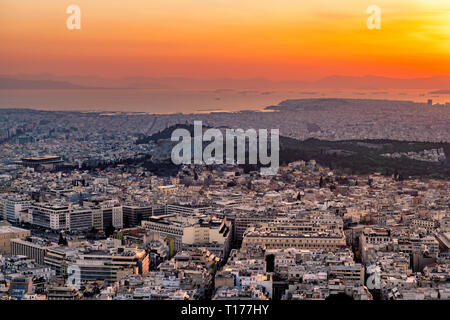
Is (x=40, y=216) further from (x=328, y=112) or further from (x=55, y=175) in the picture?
(x=328, y=112)

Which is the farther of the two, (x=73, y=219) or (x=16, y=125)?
(x=16, y=125)

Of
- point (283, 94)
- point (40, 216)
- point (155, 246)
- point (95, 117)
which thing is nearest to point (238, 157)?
point (283, 94)

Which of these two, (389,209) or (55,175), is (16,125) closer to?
(55,175)

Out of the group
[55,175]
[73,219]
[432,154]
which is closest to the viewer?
[73,219]

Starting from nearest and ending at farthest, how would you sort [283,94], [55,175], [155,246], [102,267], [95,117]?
[102,267] < [155,246] < [55,175] < [283,94] < [95,117]

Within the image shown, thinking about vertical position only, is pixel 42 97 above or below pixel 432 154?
above

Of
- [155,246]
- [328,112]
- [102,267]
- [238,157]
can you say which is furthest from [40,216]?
[328,112]
